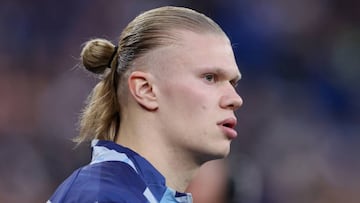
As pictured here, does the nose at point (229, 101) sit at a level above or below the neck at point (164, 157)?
above

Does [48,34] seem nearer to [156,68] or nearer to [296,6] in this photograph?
[296,6]

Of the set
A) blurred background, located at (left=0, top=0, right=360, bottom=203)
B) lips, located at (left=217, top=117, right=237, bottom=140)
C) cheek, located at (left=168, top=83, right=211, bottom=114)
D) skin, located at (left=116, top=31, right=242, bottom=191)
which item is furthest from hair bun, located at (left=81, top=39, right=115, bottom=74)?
blurred background, located at (left=0, top=0, right=360, bottom=203)

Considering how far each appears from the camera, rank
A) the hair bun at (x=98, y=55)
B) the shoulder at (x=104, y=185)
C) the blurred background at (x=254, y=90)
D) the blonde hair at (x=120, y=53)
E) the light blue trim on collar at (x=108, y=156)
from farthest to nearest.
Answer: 1. the blurred background at (x=254, y=90)
2. the hair bun at (x=98, y=55)
3. the blonde hair at (x=120, y=53)
4. the light blue trim on collar at (x=108, y=156)
5. the shoulder at (x=104, y=185)

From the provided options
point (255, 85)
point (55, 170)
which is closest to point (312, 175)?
point (255, 85)

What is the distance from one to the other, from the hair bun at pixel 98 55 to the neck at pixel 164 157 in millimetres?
233

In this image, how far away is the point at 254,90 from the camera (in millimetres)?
4840

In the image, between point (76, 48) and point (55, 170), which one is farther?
point (76, 48)

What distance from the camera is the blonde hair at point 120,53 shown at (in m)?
1.89

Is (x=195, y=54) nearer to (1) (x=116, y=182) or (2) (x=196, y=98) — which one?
(2) (x=196, y=98)

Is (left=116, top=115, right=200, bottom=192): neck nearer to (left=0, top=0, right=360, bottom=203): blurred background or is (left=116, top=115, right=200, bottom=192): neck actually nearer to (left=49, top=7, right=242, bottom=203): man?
(left=49, top=7, right=242, bottom=203): man

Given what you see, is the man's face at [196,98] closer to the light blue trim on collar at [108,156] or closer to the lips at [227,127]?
the lips at [227,127]

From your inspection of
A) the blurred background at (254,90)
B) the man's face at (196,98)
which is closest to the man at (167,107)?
the man's face at (196,98)

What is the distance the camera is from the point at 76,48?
15.6 feet

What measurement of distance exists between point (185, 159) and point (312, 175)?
2927 mm
